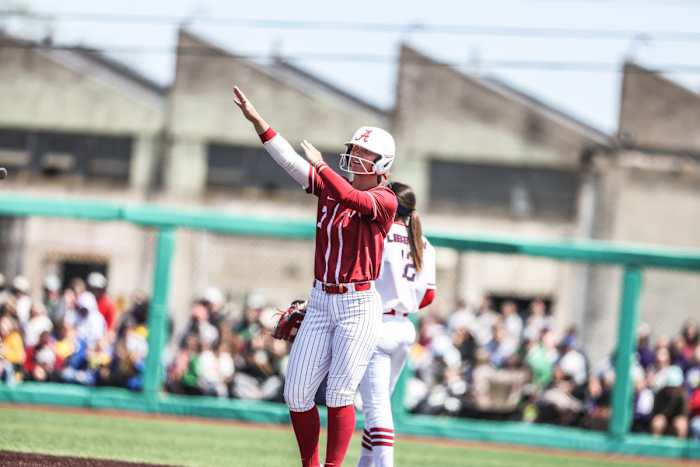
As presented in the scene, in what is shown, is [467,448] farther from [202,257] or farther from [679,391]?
[202,257]

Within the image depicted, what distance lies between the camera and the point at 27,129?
1173 inches

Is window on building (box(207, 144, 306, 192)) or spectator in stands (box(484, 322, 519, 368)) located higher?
window on building (box(207, 144, 306, 192))

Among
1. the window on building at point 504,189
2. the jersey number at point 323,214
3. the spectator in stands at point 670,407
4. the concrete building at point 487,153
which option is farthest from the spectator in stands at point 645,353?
the window on building at point 504,189

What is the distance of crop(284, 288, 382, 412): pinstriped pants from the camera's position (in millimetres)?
6113

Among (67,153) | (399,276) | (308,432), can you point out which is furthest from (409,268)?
(67,153)

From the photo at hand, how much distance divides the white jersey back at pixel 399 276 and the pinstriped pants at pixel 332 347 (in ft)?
2.77

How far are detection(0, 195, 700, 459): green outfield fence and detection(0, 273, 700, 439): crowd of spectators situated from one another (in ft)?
0.88

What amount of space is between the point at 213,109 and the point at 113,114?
8.49ft

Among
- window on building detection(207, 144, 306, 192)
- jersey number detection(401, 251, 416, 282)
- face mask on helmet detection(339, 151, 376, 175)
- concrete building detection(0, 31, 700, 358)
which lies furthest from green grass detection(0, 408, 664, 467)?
window on building detection(207, 144, 306, 192)

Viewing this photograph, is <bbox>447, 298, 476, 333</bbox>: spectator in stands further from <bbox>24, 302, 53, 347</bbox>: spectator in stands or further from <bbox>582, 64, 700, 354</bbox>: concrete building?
<bbox>582, 64, 700, 354</bbox>: concrete building

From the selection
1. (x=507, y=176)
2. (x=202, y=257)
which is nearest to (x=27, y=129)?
(x=202, y=257)

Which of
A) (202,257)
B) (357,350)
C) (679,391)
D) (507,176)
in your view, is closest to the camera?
(357,350)

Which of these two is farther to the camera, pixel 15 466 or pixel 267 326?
pixel 267 326

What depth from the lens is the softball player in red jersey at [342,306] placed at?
605cm
